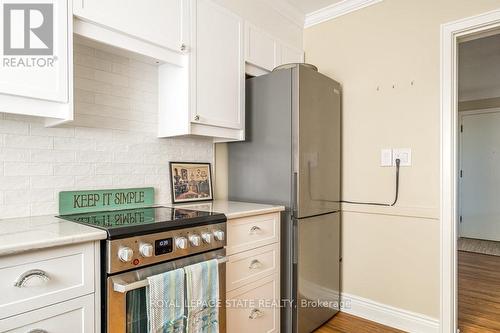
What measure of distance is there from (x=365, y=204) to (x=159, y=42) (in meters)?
1.88

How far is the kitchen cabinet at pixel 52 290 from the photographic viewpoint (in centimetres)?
97

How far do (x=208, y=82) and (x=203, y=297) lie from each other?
4.02ft

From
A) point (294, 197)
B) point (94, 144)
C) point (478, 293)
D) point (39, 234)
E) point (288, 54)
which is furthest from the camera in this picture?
point (478, 293)

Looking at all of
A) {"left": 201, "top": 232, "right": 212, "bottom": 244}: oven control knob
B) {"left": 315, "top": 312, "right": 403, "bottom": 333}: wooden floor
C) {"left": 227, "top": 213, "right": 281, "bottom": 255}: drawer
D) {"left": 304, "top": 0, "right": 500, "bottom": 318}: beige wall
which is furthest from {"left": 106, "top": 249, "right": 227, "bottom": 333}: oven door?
{"left": 304, "top": 0, "right": 500, "bottom": 318}: beige wall

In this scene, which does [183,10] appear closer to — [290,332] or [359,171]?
[359,171]

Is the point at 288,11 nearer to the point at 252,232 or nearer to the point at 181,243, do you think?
the point at 252,232

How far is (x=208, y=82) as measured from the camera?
6.34 ft

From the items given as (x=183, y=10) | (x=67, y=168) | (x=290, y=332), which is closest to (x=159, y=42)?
(x=183, y=10)

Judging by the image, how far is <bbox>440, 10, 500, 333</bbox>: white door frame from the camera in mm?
2088

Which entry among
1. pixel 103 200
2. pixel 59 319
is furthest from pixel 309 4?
pixel 59 319

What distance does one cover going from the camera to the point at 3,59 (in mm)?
1196

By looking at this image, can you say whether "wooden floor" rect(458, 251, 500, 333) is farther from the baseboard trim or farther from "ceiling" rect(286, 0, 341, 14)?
"ceiling" rect(286, 0, 341, 14)

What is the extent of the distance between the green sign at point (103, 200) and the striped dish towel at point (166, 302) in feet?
2.16

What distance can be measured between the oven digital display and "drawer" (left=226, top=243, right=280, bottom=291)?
1.45ft
